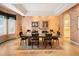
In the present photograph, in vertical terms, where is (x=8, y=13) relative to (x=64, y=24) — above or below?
above

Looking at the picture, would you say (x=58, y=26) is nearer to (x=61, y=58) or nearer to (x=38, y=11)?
(x=38, y=11)

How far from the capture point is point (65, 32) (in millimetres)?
13859

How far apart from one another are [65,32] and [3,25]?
17.4 ft

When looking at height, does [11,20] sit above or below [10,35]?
above

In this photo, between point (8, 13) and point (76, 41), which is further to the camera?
point (8, 13)

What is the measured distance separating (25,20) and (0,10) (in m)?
4.85

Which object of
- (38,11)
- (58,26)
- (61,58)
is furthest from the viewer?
(58,26)

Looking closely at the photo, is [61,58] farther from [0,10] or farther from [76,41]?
[0,10]

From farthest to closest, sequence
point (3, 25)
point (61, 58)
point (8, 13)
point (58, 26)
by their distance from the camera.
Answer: point (58, 26) → point (8, 13) → point (3, 25) → point (61, 58)

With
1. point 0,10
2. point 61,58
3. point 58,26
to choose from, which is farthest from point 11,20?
point 61,58

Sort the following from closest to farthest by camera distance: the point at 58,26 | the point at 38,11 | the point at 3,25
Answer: the point at 3,25, the point at 38,11, the point at 58,26

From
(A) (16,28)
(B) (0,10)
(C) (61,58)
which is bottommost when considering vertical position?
(C) (61,58)

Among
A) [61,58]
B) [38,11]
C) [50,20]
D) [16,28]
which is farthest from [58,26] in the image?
[61,58]

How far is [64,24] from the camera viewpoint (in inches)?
541
